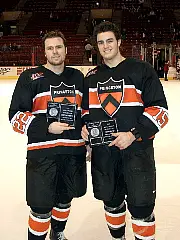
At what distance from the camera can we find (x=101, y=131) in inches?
74.9

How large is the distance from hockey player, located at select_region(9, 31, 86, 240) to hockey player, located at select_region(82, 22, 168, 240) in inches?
5.2

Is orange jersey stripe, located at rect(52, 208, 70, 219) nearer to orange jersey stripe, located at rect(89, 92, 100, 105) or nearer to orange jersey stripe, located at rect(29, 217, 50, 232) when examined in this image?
orange jersey stripe, located at rect(29, 217, 50, 232)

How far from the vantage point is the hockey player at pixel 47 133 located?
207 centimetres

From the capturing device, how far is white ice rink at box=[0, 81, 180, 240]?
2602 millimetres

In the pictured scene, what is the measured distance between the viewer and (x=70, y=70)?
2.18 metres

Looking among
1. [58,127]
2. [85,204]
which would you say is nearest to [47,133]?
[58,127]

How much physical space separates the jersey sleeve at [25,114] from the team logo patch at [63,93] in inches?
4.5

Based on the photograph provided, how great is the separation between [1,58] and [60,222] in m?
16.8

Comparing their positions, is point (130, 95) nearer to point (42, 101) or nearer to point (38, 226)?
point (42, 101)

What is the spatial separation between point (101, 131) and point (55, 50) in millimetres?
512

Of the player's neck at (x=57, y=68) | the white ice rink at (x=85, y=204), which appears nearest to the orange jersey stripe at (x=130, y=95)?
the player's neck at (x=57, y=68)

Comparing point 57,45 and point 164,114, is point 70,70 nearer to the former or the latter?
point 57,45

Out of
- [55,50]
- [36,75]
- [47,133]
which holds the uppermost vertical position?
[55,50]

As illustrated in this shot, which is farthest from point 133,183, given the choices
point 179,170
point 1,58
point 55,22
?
point 55,22
